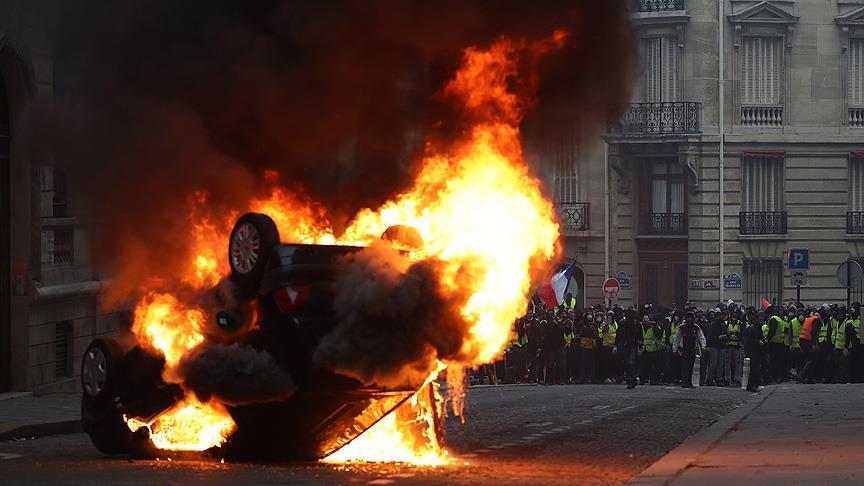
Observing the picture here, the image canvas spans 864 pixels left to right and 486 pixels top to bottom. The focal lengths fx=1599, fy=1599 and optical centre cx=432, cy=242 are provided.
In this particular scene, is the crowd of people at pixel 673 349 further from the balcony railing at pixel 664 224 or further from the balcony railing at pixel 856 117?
the balcony railing at pixel 856 117

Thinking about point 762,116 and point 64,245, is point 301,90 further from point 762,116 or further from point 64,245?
point 762,116

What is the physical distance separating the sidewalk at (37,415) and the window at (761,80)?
94.7 feet

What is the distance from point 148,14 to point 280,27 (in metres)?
1.47

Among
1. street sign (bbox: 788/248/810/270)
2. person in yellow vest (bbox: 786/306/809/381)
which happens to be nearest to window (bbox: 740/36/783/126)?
street sign (bbox: 788/248/810/270)

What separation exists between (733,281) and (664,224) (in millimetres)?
3173

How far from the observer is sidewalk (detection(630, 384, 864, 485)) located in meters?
12.4

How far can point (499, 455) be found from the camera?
1423 cm

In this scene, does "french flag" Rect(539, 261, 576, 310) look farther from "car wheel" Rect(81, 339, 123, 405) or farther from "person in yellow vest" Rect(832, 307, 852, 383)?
"car wheel" Rect(81, 339, 123, 405)

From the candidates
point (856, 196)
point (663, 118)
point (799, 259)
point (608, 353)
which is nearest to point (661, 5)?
point (663, 118)

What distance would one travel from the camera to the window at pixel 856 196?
46625 mm

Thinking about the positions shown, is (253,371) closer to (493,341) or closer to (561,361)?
(493,341)

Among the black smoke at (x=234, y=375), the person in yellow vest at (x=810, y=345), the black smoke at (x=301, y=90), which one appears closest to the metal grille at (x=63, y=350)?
the black smoke at (x=301, y=90)

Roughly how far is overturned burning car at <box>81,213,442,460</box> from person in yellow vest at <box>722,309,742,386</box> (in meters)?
19.8

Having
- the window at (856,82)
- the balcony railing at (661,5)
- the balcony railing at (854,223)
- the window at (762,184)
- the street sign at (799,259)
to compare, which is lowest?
the street sign at (799,259)
